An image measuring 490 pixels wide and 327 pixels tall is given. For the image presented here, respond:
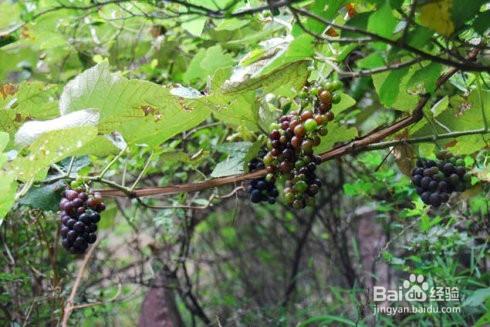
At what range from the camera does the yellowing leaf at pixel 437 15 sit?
0.86m

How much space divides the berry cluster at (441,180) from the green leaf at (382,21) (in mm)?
413

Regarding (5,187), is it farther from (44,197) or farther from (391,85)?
(391,85)

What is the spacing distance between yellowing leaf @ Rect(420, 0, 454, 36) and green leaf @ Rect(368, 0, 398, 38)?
0.05 metres

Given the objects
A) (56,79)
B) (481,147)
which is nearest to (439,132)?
(481,147)

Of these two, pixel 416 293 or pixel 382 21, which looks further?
pixel 416 293

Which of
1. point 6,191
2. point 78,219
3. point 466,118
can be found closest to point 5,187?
point 6,191

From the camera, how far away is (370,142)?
127 cm

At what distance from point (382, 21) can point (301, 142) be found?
1.05 ft

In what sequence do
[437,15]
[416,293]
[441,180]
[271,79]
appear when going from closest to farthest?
[437,15]
[271,79]
[441,180]
[416,293]

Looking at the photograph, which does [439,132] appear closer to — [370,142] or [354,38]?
[370,142]

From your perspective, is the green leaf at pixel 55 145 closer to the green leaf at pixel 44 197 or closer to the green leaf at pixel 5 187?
the green leaf at pixel 5 187

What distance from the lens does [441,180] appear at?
119 cm

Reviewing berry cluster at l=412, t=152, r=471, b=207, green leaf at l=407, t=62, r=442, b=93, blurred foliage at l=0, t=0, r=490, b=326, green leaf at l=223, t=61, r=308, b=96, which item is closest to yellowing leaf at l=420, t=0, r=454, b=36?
blurred foliage at l=0, t=0, r=490, b=326

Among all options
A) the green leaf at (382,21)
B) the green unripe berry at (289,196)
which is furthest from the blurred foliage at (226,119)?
the green unripe berry at (289,196)
